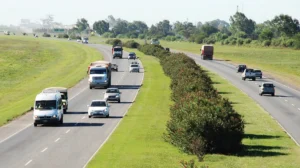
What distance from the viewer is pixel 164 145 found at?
139ft

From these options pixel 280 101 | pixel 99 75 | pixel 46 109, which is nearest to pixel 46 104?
pixel 46 109

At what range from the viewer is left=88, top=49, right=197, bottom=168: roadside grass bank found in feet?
115

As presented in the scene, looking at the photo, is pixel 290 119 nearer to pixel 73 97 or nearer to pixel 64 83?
pixel 73 97

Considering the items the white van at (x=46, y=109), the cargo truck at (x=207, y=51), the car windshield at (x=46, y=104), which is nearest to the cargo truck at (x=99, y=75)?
the white van at (x=46, y=109)

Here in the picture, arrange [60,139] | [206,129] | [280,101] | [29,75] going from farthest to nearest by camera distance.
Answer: [29,75]
[280,101]
[60,139]
[206,129]

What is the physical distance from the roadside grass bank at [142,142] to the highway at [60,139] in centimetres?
93

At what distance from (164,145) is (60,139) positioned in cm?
831

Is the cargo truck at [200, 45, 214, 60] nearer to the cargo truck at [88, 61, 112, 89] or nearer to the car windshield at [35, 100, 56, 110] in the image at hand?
the cargo truck at [88, 61, 112, 89]

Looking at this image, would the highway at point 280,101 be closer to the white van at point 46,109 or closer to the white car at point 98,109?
the white car at point 98,109

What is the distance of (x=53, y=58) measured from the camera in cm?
17950

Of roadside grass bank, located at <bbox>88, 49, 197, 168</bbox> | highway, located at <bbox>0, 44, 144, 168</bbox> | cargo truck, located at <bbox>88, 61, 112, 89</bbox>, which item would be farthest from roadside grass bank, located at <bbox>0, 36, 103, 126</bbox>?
roadside grass bank, located at <bbox>88, 49, 197, 168</bbox>

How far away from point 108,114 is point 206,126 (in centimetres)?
2443

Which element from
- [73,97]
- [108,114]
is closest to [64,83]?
[73,97]

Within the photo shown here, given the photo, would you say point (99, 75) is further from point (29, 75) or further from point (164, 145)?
point (164, 145)
